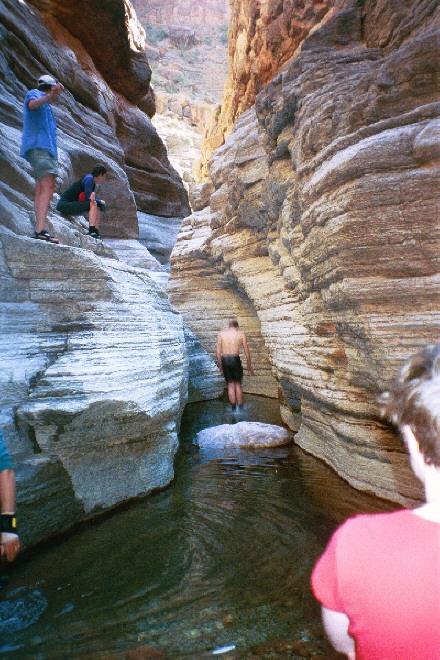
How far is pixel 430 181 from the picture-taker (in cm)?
358

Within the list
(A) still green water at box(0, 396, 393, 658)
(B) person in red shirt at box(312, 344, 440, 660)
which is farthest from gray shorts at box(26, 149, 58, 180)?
(B) person in red shirt at box(312, 344, 440, 660)

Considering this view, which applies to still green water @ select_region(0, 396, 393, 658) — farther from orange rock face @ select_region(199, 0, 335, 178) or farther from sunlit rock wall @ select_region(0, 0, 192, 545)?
orange rock face @ select_region(199, 0, 335, 178)

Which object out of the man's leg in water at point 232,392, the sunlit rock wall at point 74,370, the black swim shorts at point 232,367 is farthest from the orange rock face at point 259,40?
the man's leg in water at point 232,392

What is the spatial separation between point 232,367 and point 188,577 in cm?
569

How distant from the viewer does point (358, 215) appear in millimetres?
3924

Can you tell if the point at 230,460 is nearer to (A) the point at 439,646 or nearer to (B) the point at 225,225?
(A) the point at 439,646

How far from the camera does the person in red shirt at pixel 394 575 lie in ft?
2.52

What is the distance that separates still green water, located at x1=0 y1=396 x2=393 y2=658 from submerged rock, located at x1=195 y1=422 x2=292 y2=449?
140cm

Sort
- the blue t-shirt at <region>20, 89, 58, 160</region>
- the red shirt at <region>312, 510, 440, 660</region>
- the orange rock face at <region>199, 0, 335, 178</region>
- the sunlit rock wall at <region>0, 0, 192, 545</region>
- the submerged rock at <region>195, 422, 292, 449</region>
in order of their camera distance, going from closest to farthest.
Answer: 1. the red shirt at <region>312, 510, 440, 660</region>
2. the sunlit rock wall at <region>0, 0, 192, 545</region>
3. the blue t-shirt at <region>20, 89, 58, 160</region>
4. the submerged rock at <region>195, 422, 292, 449</region>
5. the orange rock face at <region>199, 0, 335, 178</region>

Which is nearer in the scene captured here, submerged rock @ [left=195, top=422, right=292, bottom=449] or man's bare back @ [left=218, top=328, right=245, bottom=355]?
submerged rock @ [left=195, top=422, right=292, bottom=449]

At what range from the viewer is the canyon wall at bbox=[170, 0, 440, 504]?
373 centimetres

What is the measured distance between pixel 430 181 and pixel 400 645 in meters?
A: 3.73

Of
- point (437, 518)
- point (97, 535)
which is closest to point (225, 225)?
point (97, 535)

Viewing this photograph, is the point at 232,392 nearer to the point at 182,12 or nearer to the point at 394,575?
the point at 394,575
